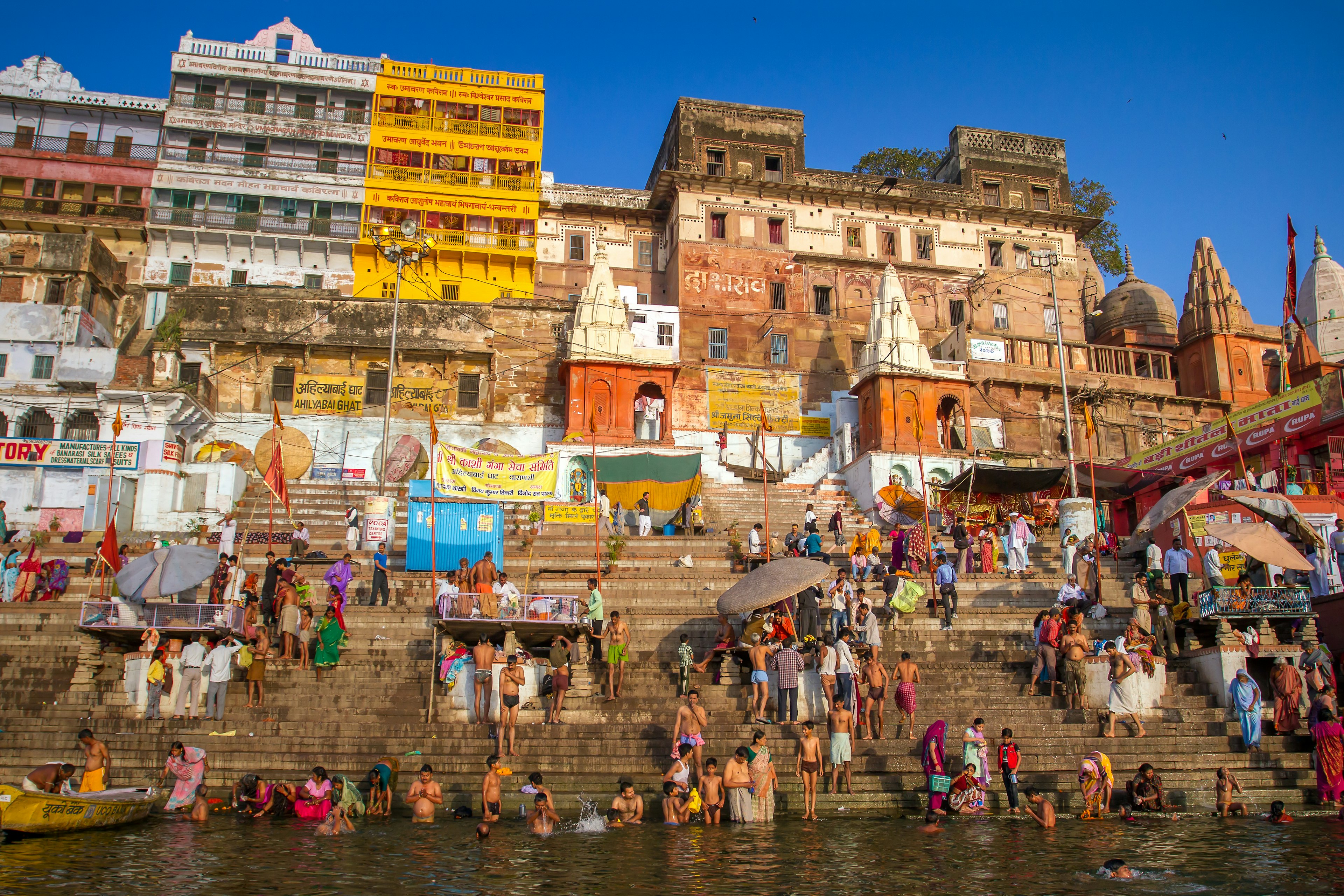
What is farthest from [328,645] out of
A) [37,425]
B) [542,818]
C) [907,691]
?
[37,425]

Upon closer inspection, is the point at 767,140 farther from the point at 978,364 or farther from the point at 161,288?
the point at 161,288

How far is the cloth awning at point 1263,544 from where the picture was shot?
15141 mm

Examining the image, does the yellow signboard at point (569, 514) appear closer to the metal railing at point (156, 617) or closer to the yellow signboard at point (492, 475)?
the yellow signboard at point (492, 475)

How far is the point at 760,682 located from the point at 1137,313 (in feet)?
98.2

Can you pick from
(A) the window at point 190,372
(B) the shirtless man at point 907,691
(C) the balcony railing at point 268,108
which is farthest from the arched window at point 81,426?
(B) the shirtless man at point 907,691

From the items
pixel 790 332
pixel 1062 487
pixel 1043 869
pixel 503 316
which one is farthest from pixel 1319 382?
pixel 503 316

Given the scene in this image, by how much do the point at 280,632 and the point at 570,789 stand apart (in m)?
5.30

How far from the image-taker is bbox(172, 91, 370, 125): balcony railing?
37.1 m

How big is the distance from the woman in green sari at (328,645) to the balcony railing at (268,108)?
91.7 ft

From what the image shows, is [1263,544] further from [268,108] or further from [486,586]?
[268,108]

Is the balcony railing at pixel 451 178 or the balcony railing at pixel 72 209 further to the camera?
the balcony railing at pixel 451 178

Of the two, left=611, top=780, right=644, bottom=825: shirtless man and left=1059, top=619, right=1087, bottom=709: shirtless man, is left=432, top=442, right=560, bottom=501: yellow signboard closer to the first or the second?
left=611, top=780, right=644, bottom=825: shirtless man

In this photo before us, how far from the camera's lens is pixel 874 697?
43.0ft

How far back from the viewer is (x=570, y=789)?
11.9 metres
